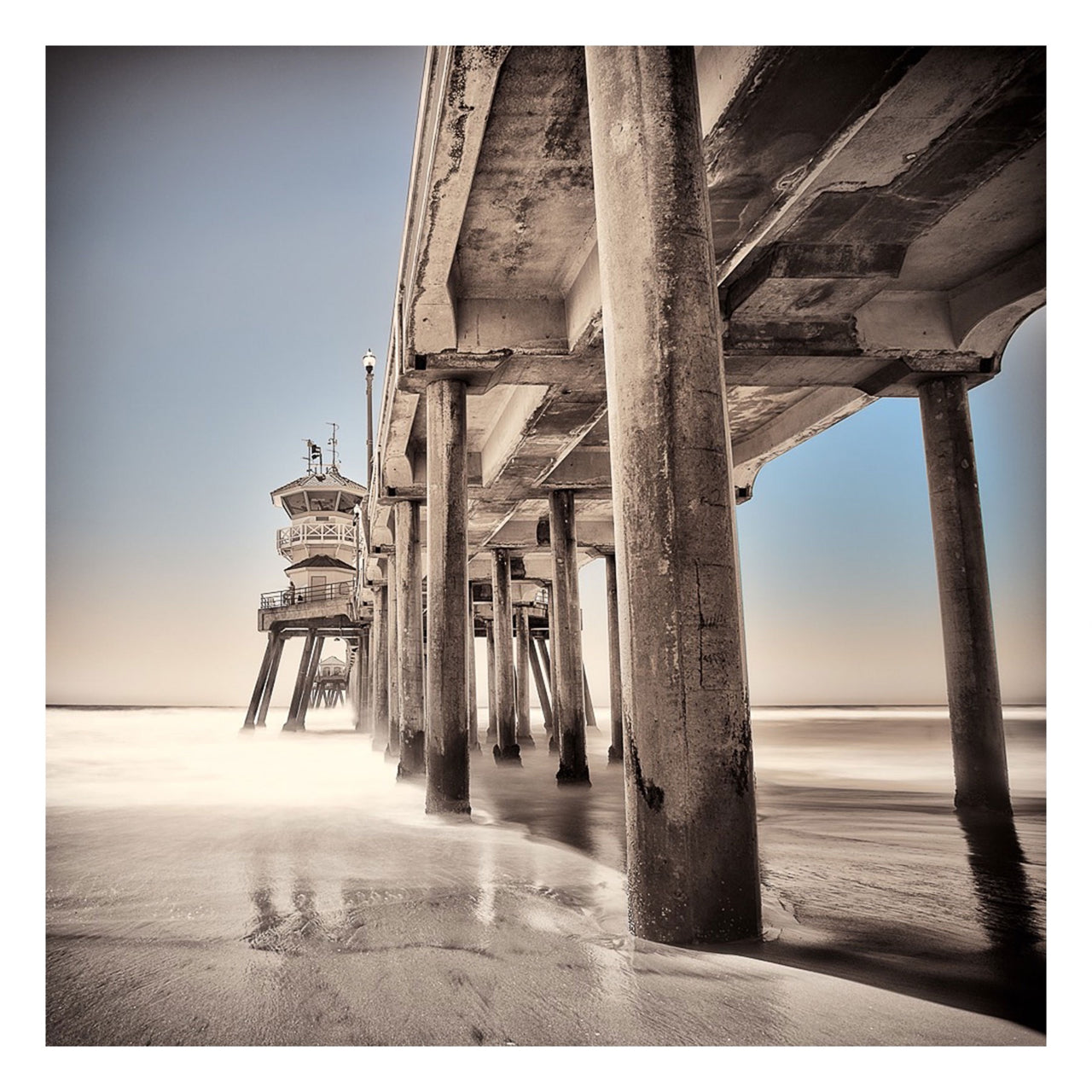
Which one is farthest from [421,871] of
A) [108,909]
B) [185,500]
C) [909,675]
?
[909,675]

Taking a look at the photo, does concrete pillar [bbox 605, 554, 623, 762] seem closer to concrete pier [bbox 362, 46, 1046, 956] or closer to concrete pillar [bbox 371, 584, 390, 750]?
concrete pier [bbox 362, 46, 1046, 956]

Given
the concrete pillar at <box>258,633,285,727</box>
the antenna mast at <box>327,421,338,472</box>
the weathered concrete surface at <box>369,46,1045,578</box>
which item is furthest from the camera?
the antenna mast at <box>327,421,338,472</box>

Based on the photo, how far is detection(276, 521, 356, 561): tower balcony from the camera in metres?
37.4

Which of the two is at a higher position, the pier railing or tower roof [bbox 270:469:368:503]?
tower roof [bbox 270:469:368:503]

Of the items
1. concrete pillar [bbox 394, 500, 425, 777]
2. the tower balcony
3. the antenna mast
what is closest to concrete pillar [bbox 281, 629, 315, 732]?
the tower balcony

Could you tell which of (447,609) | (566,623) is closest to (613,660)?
(566,623)

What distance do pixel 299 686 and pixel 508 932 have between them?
30902 mm

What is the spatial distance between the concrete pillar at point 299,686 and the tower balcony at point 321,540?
4707mm

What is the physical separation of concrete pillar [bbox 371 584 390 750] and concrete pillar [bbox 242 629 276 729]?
824 centimetres

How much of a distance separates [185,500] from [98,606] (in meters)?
2.06

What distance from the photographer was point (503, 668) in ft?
61.4

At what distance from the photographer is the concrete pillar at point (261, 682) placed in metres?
31.5

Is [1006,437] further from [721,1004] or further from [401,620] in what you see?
[401,620]
